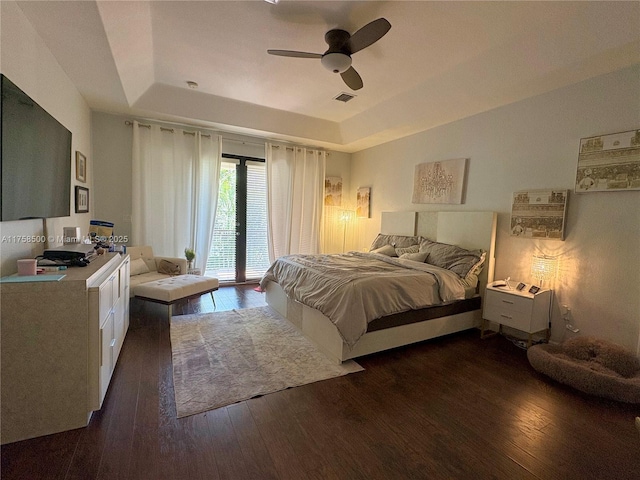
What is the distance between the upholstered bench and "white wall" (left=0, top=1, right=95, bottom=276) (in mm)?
949

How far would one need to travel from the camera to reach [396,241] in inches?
180

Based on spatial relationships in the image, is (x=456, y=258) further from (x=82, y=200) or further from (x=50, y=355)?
(x=82, y=200)

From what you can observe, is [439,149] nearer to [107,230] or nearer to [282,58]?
[282,58]

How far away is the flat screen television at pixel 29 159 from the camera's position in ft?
5.50

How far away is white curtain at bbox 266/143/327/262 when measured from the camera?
5270 millimetres

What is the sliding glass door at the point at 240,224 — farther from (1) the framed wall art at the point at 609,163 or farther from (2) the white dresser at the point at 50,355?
(1) the framed wall art at the point at 609,163

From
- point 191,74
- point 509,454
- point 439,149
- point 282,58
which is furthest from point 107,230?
point 439,149

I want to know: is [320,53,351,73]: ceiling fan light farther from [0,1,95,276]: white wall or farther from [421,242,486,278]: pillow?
[421,242,486,278]: pillow

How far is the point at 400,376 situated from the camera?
2.43 m

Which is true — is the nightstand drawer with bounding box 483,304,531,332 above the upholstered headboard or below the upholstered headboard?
below

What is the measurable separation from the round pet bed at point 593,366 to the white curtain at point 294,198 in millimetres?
3828

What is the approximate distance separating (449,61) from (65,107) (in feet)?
12.4

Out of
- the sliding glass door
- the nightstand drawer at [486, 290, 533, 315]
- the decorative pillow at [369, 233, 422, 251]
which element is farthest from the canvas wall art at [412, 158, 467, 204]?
the sliding glass door

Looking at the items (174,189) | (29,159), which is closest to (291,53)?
(29,159)
